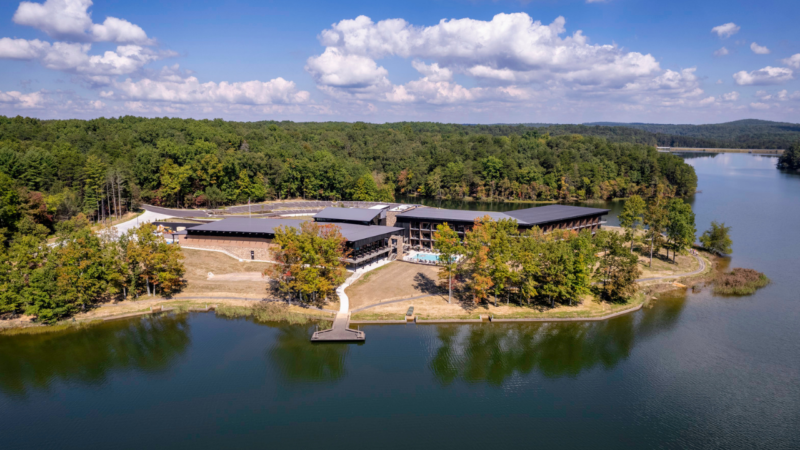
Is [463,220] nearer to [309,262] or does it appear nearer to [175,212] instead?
[309,262]

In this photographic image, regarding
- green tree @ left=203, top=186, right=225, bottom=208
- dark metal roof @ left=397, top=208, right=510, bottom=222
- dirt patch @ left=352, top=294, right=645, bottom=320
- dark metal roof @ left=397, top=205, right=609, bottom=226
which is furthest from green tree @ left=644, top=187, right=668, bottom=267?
green tree @ left=203, top=186, right=225, bottom=208

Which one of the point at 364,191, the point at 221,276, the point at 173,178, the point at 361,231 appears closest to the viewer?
the point at 221,276

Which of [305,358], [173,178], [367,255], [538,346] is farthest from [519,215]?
[173,178]

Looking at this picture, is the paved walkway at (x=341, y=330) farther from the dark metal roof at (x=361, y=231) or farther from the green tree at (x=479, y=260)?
the green tree at (x=479, y=260)

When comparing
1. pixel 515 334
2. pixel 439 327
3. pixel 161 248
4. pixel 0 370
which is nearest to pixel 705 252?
pixel 515 334

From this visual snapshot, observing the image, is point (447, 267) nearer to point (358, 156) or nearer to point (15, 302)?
point (15, 302)

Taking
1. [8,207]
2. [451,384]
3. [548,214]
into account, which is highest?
[8,207]

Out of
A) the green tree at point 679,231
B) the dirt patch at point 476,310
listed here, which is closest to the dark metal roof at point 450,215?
the dirt patch at point 476,310
